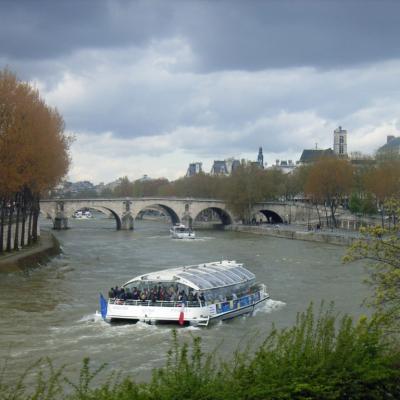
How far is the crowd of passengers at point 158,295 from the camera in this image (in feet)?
84.5

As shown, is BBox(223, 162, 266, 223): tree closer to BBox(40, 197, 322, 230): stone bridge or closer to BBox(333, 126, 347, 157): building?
BBox(40, 197, 322, 230): stone bridge

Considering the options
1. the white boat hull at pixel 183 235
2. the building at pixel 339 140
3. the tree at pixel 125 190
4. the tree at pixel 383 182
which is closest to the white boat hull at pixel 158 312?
the tree at pixel 383 182

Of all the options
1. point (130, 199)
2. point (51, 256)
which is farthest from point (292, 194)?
point (51, 256)

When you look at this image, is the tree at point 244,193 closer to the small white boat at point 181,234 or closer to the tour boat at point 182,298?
the small white boat at point 181,234

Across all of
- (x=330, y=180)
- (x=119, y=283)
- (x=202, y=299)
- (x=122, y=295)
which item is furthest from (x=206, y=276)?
(x=330, y=180)

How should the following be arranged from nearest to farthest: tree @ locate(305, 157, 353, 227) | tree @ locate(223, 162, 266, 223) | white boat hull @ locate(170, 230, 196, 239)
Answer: white boat hull @ locate(170, 230, 196, 239) < tree @ locate(305, 157, 353, 227) < tree @ locate(223, 162, 266, 223)

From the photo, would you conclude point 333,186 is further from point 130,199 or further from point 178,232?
point 130,199

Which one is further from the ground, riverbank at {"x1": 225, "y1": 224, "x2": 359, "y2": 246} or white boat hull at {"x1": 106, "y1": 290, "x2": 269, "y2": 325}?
riverbank at {"x1": 225, "y1": 224, "x2": 359, "y2": 246}

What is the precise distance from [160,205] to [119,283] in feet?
209

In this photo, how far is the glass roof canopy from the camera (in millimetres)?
26719

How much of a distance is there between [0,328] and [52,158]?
20554 mm

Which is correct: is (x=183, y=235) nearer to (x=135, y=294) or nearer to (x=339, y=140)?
(x=135, y=294)

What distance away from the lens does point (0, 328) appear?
79.6 ft

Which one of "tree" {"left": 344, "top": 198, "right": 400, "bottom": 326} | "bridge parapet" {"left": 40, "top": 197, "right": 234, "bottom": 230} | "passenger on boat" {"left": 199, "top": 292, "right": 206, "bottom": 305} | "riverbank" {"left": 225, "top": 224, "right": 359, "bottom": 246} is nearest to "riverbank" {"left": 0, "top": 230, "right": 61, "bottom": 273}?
"passenger on boat" {"left": 199, "top": 292, "right": 206, "bottom": 305}
